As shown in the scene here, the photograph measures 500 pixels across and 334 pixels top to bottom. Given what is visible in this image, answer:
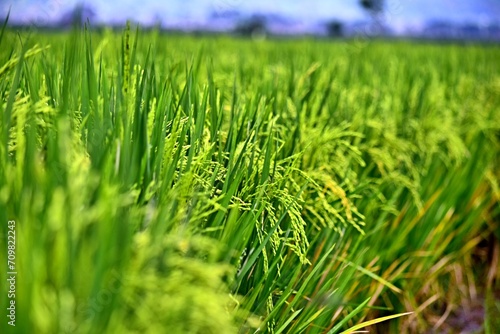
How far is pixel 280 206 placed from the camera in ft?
3.72

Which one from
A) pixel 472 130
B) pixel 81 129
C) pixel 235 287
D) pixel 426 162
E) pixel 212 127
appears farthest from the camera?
pixel 472 130

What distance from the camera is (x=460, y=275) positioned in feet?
7.39

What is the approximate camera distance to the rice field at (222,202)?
64cm

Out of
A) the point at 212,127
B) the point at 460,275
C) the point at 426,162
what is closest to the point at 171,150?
the point at 212,127

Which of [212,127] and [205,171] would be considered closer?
[205,171]

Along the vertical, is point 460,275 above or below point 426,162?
below

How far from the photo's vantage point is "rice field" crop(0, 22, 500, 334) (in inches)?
25.0

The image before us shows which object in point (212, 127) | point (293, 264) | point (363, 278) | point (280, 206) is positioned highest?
point (212, 127)

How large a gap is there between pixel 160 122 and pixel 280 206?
0.95 ft

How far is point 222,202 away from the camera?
973 mm

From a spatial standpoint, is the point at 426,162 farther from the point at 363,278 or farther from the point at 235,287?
Result: the point at 235,287

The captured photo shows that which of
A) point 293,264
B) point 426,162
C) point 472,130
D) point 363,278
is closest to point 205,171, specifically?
point 293,264

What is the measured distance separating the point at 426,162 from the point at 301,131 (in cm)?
77

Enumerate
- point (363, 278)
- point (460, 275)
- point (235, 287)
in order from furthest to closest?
1. point (460, 275)
2. point (363, 278)
3. point (235, 287)
